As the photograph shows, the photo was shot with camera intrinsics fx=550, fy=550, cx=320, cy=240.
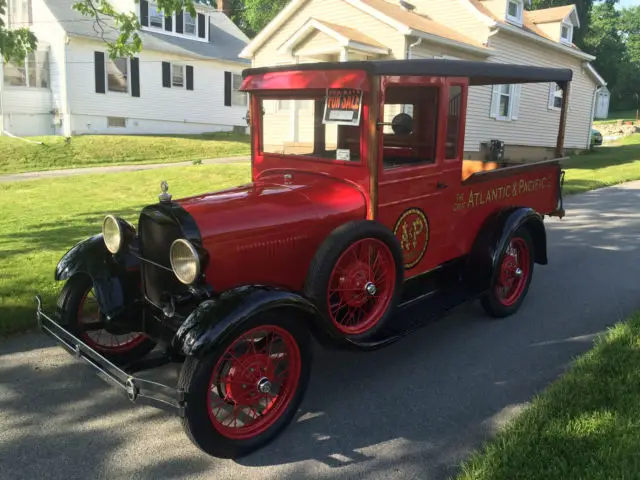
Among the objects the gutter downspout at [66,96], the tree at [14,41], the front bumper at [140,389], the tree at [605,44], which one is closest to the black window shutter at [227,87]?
the gutter downspout at [66,96]

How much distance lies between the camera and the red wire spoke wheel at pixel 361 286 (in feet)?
11.9

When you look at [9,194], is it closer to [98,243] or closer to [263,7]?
[98,243]

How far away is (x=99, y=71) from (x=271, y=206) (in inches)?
786

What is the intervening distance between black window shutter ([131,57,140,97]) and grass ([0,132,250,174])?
3.27m

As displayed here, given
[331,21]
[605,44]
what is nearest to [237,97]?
[331,21]

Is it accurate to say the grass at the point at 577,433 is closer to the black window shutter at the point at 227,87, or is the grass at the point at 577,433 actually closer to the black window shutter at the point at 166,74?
the black window shutter at the point at 166,74

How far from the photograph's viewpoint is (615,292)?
5.66 m

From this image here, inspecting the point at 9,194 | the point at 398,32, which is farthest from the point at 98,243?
the point at 398,32

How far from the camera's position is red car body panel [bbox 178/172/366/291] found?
323 cm

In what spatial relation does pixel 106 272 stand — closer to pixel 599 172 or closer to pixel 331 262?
pixel 331 262

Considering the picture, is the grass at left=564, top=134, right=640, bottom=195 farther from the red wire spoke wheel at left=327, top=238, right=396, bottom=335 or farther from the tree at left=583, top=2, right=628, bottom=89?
the tree at left=583, top=2, right=628, bottom=89

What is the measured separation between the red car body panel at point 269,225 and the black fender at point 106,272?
0.58 meters

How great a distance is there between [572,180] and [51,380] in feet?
42.5

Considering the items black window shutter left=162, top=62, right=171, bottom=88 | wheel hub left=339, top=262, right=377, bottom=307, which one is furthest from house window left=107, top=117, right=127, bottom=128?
wheel hub left=339, top=262, right=377, bottom=307
